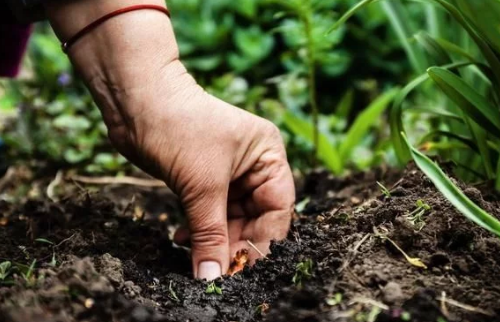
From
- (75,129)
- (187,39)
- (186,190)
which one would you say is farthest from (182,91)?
(187,39)

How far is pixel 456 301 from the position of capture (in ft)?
3.85

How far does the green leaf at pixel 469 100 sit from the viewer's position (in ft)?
5.24

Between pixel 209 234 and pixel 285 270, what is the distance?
0.29 m

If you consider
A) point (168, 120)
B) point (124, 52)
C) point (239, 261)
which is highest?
point (124, 52)

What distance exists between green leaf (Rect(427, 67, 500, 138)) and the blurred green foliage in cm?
112

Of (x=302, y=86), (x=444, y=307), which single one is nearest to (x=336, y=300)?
(x=444, y=307)

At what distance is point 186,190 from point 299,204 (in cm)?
61

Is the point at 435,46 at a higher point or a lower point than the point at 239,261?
higher

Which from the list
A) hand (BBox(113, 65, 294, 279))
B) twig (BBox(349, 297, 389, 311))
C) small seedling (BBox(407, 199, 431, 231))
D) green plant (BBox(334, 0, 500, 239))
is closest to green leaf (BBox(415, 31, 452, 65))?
green plant (BBox(334, 0, 500, 239))

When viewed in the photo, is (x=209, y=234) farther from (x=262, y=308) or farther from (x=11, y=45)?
(x=11, y=45)

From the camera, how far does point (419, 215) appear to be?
140cm

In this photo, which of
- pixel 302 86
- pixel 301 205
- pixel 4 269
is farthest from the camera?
pixel 302 86

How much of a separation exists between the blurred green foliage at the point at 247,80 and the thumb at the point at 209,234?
126 centimetres

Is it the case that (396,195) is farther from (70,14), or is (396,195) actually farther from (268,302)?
(70,14)
